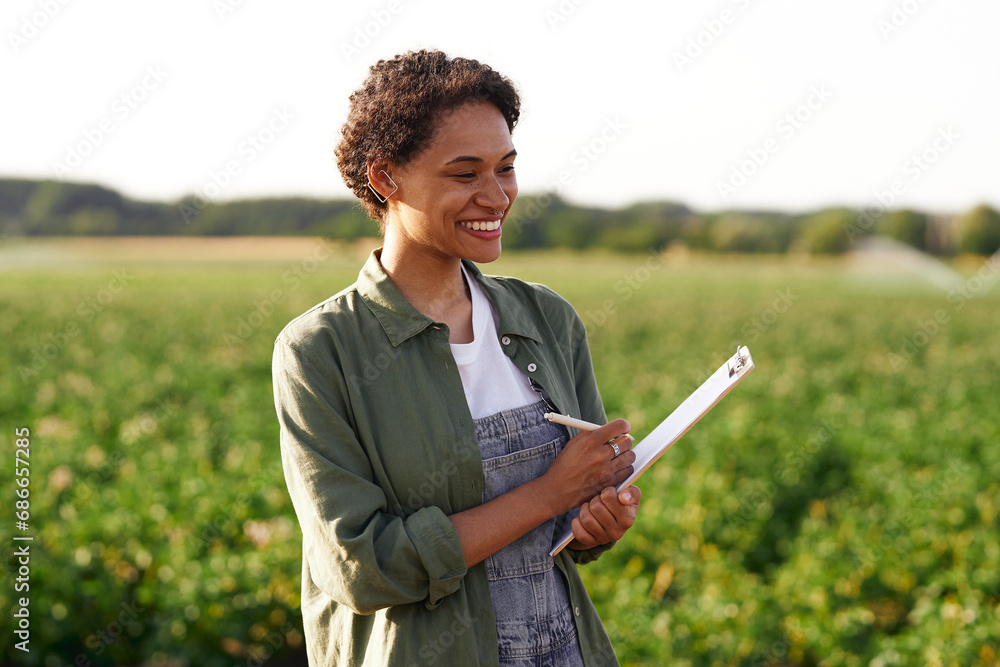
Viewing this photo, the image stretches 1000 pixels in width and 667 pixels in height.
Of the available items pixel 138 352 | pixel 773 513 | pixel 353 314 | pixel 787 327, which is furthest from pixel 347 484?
pixel 787 327

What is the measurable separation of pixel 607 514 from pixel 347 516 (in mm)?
507

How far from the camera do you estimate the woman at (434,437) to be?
147cm

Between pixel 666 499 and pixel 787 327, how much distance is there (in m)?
17.4

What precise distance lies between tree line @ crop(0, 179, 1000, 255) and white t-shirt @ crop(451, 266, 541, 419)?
49.4 m

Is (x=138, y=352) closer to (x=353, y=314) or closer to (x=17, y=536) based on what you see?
(x=17, y=536)

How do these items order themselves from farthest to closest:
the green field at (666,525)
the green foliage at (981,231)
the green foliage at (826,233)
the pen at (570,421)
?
the green foliage at (826,233) → the green foliage at (981,231) → the green field at (666,525) → the pen at (570,421)

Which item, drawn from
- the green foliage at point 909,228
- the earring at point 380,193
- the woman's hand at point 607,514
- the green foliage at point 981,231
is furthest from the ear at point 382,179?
the green foliage at point 909,228

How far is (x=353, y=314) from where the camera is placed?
1618 mm

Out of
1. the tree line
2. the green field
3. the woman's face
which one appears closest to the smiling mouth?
the woman's face

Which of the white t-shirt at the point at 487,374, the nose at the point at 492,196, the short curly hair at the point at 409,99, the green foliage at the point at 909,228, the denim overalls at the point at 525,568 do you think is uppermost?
the green foliage at the point at 909,228

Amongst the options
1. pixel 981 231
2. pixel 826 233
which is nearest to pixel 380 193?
pixel 981 231

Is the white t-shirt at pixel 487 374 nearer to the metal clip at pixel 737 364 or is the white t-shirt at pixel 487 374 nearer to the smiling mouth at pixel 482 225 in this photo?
the smiling mouth at pixel 482 225

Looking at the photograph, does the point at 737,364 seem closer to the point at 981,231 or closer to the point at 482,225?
the point at 482,225

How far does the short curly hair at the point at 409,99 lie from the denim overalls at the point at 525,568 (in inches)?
22.8
